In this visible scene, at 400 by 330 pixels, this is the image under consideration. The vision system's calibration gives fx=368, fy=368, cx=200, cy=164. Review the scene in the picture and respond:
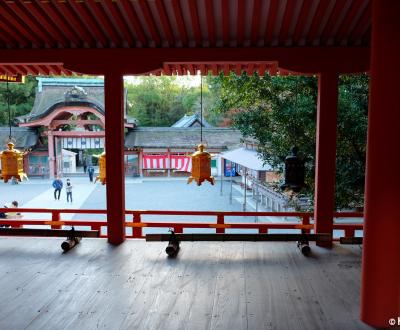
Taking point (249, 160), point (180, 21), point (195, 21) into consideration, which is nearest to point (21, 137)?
point (249, 160)

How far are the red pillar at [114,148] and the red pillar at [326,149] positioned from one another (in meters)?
2.73

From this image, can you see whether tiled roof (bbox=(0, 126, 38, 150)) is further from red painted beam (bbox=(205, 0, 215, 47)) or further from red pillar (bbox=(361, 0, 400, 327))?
red pillar (bbox=(361, 0, 400, 327))

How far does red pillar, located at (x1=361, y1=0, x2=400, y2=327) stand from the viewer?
2.95 meters

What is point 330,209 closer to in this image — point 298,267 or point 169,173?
point 298,267

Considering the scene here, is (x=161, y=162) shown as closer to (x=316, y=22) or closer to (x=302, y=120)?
(x=302, y=120)

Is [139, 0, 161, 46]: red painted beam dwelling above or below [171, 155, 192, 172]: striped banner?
above

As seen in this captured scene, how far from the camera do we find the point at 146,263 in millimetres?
4648

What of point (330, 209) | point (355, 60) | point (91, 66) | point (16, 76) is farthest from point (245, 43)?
point (16, 76)

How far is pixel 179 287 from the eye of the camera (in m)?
3.96

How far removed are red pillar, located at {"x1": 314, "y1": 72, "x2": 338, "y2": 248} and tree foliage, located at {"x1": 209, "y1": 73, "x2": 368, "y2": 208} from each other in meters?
1.94

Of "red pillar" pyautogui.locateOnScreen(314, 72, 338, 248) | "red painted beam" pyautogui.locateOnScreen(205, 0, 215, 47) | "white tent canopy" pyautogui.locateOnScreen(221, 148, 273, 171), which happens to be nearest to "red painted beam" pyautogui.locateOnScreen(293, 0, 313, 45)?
"red pillar" pyautogui.locateOnScreen(314, 72, 338, 248)

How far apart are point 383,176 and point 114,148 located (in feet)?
11.4

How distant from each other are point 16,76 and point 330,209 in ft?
17.9

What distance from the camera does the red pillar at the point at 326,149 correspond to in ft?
16.2
